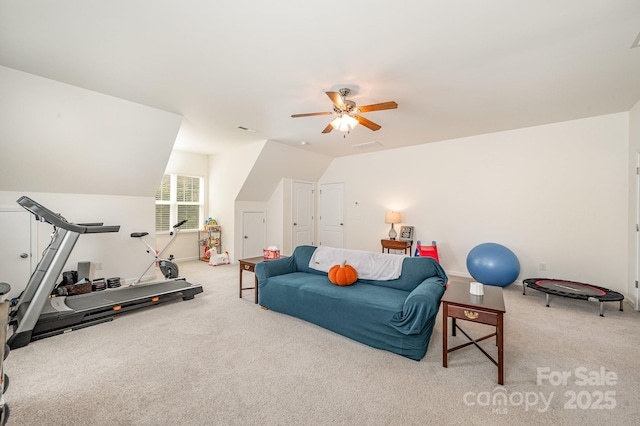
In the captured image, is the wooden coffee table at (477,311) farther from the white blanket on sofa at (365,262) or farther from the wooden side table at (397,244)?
the wooden side table at (397,244)

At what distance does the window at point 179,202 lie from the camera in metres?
6.47

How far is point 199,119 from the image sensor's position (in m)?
4.41

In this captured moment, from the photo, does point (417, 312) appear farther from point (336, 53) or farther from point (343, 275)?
point (336, 53)

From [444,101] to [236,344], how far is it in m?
3.85

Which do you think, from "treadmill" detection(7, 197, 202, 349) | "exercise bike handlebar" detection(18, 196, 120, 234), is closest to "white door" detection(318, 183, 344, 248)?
"treadmill" detection(7, 197, 202, 349)

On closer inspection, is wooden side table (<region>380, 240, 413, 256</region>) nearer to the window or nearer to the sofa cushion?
the sofa cushion

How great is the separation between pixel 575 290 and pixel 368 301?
3.26 meters

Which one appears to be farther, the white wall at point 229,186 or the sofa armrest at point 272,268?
the white wall at point 229,186

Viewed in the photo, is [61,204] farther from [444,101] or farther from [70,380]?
[444,101]

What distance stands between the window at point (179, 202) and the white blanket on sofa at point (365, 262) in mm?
4440

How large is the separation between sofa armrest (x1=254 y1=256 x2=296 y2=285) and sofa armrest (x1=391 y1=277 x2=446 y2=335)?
1.74 metres

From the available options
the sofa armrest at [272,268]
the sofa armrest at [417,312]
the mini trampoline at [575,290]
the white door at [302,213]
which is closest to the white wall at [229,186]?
the white door at [302,213]

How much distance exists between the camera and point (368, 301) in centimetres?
271

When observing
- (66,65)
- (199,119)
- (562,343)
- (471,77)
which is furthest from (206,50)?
(562,343)
